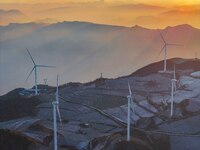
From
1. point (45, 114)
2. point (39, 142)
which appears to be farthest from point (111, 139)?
point (45, 114)

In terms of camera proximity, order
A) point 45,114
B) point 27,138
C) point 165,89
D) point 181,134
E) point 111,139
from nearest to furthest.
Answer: point 111,139
point 27,138
point 181,134
point 45,114
point 165,89

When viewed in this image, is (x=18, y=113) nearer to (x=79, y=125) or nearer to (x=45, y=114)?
(x=45, y=114)

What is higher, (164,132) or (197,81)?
(197,81)

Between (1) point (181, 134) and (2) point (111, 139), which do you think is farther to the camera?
(1) point (181, 134)

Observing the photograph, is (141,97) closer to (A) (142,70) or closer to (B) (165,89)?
(B) (165,89)

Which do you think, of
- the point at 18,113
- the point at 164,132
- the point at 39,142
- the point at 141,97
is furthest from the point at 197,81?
the point at 39,142

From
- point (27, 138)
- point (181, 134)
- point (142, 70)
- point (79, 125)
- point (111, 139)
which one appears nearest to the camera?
point (111, 139)
